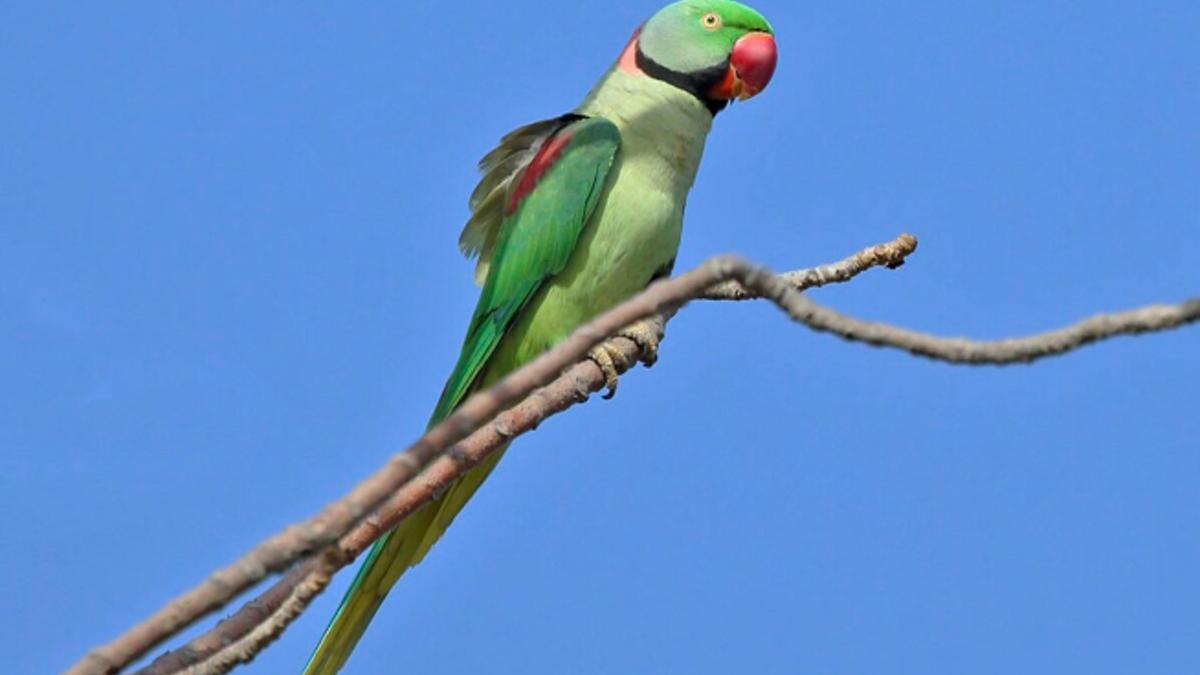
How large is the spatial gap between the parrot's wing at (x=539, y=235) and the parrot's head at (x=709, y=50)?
41 cm

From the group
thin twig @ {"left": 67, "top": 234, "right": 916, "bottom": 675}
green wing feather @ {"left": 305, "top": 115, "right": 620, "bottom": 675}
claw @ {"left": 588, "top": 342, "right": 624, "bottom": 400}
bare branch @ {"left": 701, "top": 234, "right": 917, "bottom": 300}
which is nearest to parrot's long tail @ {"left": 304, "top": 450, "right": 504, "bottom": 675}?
green wing feather @ {"left": 305, "top": 115, "right": 620, "bottom": 675}

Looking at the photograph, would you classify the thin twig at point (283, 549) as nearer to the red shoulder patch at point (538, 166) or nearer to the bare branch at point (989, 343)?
the bare branch at point (989, 343)

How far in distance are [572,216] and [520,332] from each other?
35cm

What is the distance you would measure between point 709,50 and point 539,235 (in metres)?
0.88

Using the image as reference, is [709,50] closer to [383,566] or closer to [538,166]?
[538,166]

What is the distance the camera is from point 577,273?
164 inches

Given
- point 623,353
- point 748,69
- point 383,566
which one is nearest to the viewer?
point 383,566

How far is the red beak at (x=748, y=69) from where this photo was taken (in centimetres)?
459

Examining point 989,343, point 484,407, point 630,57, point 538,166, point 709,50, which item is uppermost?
point 630,57

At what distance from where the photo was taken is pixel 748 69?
462cm

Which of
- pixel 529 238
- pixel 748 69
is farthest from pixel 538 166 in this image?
pixel 748 69

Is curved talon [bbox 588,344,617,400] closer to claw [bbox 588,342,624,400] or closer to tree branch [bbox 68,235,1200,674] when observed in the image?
claw [bbox 588,342,624,400]

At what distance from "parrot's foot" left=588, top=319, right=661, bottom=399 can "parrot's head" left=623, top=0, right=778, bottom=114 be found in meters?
0.94

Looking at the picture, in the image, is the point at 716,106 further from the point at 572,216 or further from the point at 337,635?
the point at 337,635
